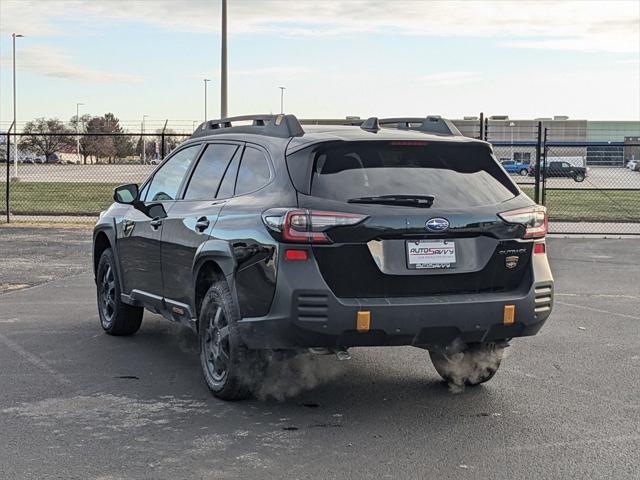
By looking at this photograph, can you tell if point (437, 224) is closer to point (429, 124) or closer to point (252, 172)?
point (252, 172)

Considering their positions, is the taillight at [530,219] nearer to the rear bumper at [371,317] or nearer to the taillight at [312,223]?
the rear bumper at [371,317]

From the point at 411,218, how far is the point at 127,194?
3078 mm

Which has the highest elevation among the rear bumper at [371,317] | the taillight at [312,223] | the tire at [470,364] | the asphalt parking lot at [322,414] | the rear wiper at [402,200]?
the rear wiper at [402,200]

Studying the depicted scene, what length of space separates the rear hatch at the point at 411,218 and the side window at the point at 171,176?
1608mm

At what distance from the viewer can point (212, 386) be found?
600 centimetres

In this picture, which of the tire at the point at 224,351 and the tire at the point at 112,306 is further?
the tire at the point at 112,306

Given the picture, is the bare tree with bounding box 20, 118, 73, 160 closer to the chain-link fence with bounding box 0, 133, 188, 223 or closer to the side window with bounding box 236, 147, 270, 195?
the chain-link fence with bounding box 0, 133, 188, 223

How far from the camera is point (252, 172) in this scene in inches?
238

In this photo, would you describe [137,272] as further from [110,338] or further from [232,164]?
[232,164]

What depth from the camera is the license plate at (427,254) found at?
5.39 metres

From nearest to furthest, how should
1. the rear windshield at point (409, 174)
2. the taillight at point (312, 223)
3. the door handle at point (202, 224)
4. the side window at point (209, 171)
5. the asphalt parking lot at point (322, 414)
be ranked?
the asphalt parking lot at point (322, 414) < the taillight at point (312, 223) < the rear windshield at point (409, 174) < the door handle at point (202, 224) < the side window at point (209, 171)

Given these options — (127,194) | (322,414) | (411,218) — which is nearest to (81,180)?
(127,194)

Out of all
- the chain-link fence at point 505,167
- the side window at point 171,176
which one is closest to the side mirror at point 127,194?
the side window at point 171,176

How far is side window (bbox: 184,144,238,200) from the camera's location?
21.2ft
